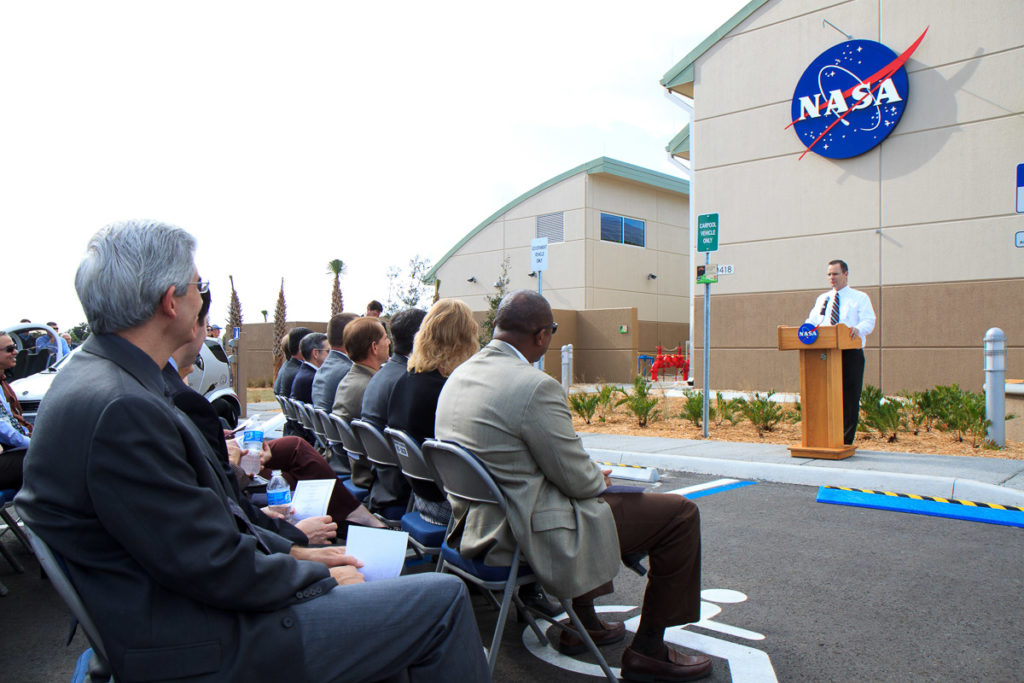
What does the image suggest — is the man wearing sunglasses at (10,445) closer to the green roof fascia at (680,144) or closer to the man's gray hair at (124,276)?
the man's gray hair at (124,276)

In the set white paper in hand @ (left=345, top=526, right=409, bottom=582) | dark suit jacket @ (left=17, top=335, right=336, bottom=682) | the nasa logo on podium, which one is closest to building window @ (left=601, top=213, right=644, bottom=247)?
the nasa logo on podium

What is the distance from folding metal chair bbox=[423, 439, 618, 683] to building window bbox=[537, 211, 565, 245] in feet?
80.7

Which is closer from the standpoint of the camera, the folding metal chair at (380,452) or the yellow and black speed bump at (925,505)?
the folding metal chair at (380,452)

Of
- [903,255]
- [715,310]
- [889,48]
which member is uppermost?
[889,48]

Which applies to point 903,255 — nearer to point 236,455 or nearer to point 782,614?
point 782,614

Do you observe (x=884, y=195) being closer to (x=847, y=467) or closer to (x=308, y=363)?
(x=847, y=467)

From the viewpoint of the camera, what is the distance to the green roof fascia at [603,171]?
85.4ft

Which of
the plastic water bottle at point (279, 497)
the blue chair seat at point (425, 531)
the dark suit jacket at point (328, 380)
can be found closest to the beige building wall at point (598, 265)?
the dark suit jacket at point (328, 380)

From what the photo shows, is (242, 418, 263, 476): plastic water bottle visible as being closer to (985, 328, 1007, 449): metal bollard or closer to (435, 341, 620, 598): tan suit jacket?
(435, 341, 620, 598): tan suit jacket

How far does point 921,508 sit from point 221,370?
10017 mm

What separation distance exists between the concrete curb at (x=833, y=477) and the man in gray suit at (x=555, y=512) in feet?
14.5

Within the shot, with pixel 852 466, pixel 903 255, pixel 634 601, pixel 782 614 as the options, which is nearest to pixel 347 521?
pixel 634 601

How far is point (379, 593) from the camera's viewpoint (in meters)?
1.89

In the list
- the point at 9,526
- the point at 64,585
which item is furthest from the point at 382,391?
the point at 64,585
